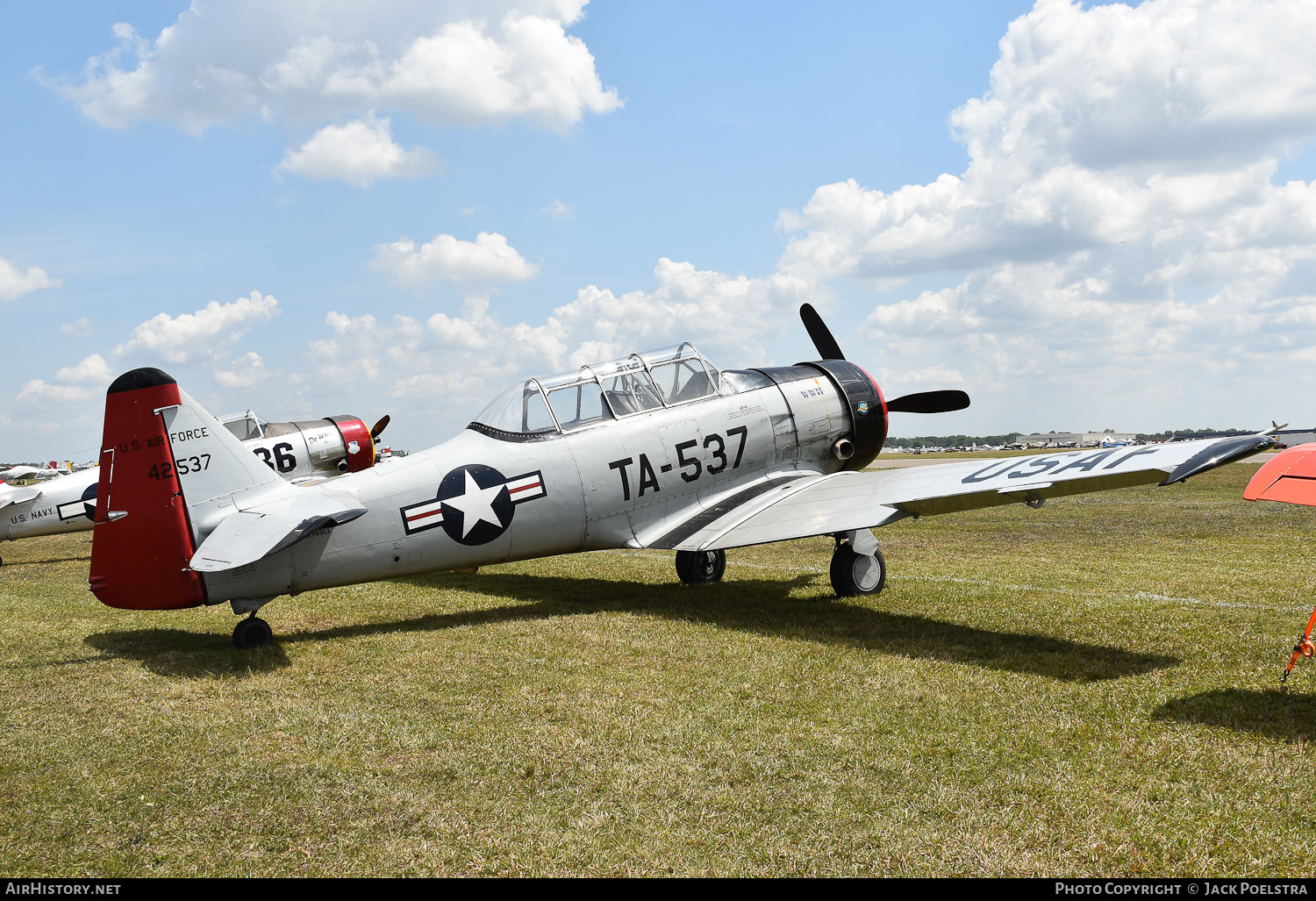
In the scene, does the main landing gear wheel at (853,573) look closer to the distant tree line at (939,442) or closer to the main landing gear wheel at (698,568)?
the main landing gear wheel at (698,568)

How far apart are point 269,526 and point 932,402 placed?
26.1 feet

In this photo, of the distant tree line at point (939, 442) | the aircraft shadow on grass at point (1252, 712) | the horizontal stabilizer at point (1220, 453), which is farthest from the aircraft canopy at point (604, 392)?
the distant tree line at point (939, 442)

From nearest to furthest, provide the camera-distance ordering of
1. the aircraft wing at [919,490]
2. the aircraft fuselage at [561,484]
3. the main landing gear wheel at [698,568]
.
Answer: the aircraft wing at [919,490], the aircraft fuselage at [561,484], the main landing gear wheel at [698,568]

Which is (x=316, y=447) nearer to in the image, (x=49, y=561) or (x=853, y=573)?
(x=49, y=561)

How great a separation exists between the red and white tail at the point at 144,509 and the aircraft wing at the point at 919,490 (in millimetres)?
3917

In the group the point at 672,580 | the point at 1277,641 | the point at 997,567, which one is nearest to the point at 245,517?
the point at 672,580

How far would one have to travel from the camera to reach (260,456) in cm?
1479

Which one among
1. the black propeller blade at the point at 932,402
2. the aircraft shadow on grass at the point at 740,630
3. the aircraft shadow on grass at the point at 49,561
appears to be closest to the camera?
the aircraft shadow on grass at the point at 740,630

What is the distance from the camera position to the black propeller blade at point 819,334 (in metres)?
11.5

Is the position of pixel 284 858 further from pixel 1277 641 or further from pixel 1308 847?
pixel 1277 641

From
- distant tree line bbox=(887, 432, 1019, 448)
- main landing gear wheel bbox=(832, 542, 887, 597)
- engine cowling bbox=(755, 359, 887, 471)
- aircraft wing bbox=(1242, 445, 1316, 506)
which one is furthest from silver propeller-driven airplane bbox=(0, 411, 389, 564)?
distant tree line bbox=(887, 432, 1019, 448)

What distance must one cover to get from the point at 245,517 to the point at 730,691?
3.88 m

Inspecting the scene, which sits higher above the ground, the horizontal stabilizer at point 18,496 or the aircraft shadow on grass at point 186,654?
the horizontal stabilizer at point 18,496

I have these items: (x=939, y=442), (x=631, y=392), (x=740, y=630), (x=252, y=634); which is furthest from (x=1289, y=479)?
(x=939, y=442)
